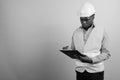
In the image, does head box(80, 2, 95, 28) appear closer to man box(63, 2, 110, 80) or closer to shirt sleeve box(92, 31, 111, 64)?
man box(63, 2, 110, 80)

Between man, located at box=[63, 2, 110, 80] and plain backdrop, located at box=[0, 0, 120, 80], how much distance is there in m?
0.86

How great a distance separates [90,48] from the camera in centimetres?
196

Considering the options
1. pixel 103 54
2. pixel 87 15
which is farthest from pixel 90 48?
pixel 87 15

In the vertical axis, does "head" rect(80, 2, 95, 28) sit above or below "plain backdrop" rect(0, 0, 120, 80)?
above

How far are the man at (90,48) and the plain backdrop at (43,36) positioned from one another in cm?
86

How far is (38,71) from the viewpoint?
302cm

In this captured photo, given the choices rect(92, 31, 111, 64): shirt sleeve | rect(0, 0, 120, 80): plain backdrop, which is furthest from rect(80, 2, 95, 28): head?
rect(0, 0, 120, 80): plain backdrop

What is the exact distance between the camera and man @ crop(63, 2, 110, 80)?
195cm

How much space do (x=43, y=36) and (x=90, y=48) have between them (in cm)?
112

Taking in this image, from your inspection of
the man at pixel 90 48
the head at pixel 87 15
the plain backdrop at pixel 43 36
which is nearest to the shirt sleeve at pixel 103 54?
the man at pixel 90 48

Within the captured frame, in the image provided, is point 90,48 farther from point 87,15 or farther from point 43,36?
point 43,36

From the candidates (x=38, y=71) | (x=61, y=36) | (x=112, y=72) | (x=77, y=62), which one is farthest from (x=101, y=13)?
(x=38, y=71)

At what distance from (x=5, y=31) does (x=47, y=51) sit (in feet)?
2.26

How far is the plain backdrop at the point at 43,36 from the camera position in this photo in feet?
9.27
